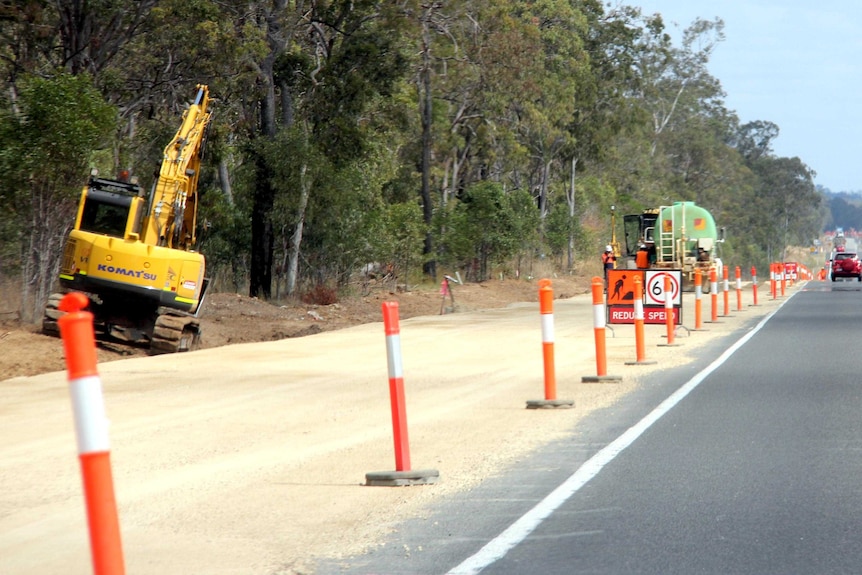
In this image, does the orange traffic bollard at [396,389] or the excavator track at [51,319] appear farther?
the excavator track at [51,319]

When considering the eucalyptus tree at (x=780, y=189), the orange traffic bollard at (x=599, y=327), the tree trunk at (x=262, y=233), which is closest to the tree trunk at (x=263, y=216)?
the tree trunk at (x=262, y=233)

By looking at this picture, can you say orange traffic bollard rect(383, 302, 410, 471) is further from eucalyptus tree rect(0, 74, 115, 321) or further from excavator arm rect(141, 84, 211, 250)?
eucalyptus tree rect(0, 74, 115, 321)

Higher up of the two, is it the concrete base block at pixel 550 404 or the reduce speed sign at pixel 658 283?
the reduce speed sign at pixel 658 283

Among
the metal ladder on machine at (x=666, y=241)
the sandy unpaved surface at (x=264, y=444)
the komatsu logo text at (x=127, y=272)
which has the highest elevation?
the metal ladder on machine at (x=666, y=241)

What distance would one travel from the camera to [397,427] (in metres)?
9.50

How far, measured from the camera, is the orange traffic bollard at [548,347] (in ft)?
44.8

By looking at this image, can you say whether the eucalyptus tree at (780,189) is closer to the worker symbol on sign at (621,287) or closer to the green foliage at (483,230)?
the green foliage at (483,230)

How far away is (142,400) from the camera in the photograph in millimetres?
15633

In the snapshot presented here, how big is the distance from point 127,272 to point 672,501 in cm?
1645

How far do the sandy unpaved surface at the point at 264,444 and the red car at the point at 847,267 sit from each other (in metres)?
55.6

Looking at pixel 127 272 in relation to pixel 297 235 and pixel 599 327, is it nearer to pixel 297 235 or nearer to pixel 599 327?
pixel 599 327

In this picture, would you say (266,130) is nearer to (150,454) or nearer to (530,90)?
(530,90)

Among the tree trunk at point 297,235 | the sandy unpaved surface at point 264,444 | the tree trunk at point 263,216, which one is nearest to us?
the sandy unpaved surface at point 264,444

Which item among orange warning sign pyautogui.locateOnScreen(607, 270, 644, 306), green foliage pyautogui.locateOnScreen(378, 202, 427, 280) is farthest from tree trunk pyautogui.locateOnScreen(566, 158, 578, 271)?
orange warning sign pyautogui.locateOnScreen(607, 270, 644, 306)
